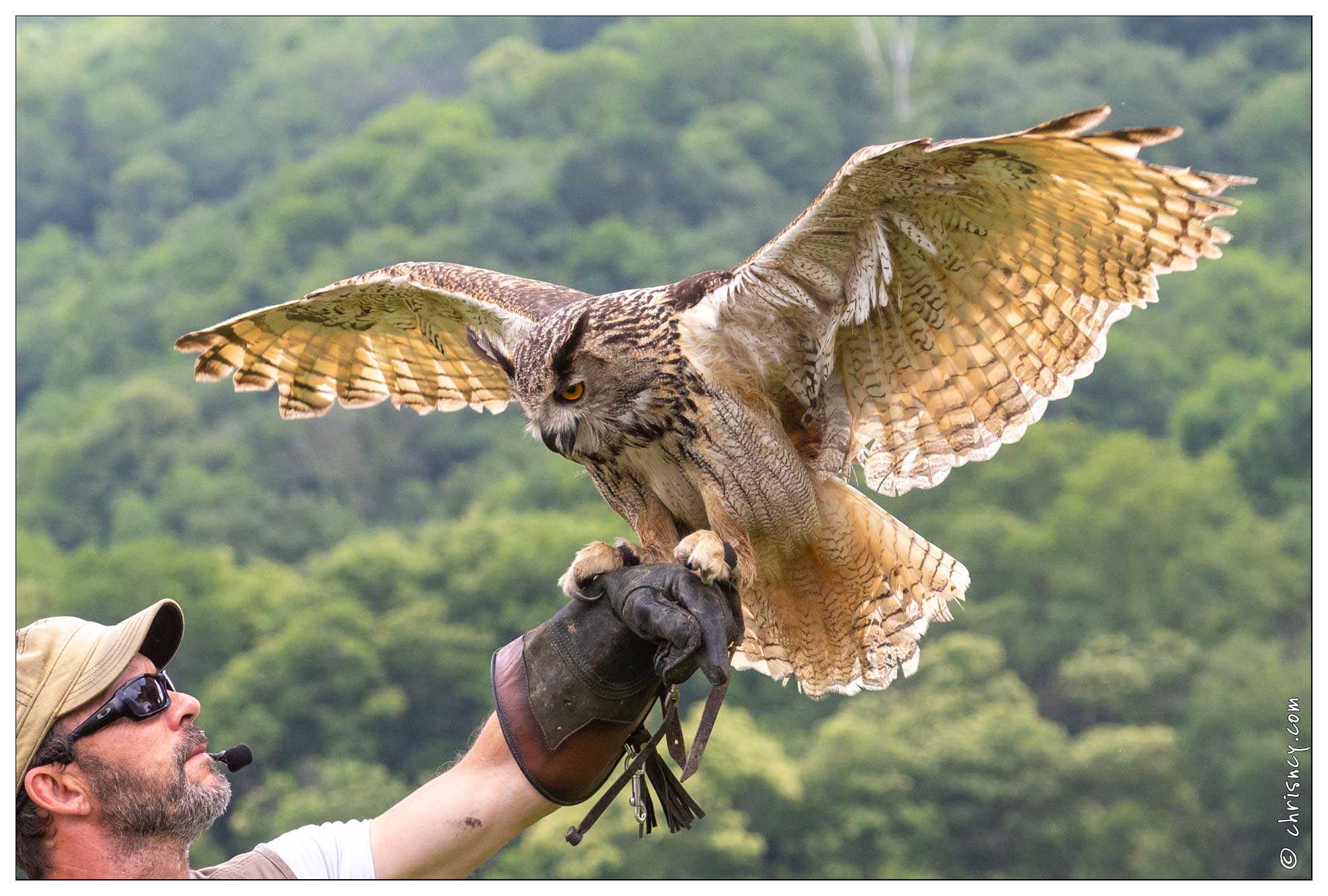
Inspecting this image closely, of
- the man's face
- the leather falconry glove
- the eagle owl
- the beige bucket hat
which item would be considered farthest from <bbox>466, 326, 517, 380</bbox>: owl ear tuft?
the man's face

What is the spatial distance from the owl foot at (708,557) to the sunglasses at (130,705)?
1.17 metres

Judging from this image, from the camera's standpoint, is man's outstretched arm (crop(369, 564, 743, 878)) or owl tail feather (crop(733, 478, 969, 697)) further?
owl tail feather (crop(733, 478, 969, 697))

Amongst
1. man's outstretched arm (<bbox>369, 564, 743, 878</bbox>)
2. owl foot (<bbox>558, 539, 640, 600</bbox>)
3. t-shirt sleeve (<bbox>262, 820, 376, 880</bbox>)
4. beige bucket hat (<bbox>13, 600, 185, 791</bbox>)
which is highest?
beige bucket hat (<bbox>13, 600, 185, 791</bbox>)

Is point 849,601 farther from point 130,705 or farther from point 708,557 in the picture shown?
point 130,705

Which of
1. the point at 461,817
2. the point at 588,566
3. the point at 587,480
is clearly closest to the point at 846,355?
the point at 588,566

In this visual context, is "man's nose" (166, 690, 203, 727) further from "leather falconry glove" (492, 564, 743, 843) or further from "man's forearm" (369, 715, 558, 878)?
"leather falconry glove" (492, 564, 743, 843)

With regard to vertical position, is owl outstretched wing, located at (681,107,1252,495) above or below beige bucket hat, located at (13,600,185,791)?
Answer: above

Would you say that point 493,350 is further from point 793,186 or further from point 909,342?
point 793,186

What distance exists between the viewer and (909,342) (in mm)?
3818

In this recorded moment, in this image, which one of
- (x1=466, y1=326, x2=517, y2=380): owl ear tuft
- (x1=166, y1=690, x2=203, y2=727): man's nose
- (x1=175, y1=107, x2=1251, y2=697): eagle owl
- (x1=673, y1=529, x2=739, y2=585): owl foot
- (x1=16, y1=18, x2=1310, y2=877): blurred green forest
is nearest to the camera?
(x1=166, y1=690, x2=203, y2=727): man's nose

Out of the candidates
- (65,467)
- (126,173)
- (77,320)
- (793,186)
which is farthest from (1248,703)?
(126,173)

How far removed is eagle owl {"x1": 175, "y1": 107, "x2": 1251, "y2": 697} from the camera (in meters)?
3.40

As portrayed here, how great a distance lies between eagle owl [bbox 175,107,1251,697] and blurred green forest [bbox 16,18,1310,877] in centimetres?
2543
